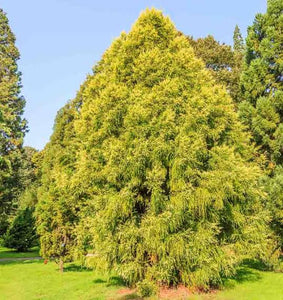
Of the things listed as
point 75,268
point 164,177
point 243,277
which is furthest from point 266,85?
point 75,268

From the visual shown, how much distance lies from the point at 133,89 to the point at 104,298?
8749mm

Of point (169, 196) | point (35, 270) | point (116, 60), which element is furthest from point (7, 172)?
point (169, 196)

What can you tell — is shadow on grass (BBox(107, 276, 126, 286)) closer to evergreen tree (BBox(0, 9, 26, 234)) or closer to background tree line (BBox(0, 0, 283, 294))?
background tree line (BBox(0, 0, 283, 294))

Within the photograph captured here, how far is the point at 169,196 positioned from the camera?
1270 cm

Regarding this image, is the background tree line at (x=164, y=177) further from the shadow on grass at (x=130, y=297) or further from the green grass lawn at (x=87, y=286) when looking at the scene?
the green grass lawn at (x=87, y=286)

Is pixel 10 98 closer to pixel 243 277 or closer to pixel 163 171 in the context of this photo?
pixel 163 171

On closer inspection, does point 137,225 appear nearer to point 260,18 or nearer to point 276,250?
point 276,250

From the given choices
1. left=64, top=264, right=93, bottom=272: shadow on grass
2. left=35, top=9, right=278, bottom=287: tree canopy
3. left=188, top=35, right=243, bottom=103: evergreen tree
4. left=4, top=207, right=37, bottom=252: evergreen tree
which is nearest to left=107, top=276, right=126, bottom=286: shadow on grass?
left=35, top=9, right=278, bottom=287: tree canopy

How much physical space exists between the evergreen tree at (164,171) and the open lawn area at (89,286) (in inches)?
38.0

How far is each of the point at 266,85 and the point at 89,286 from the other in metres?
15.1

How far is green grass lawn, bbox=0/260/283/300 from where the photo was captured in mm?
12163

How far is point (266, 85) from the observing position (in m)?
19.0

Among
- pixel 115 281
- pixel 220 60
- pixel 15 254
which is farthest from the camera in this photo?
pixel 220 60

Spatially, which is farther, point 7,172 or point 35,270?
point 7,172
